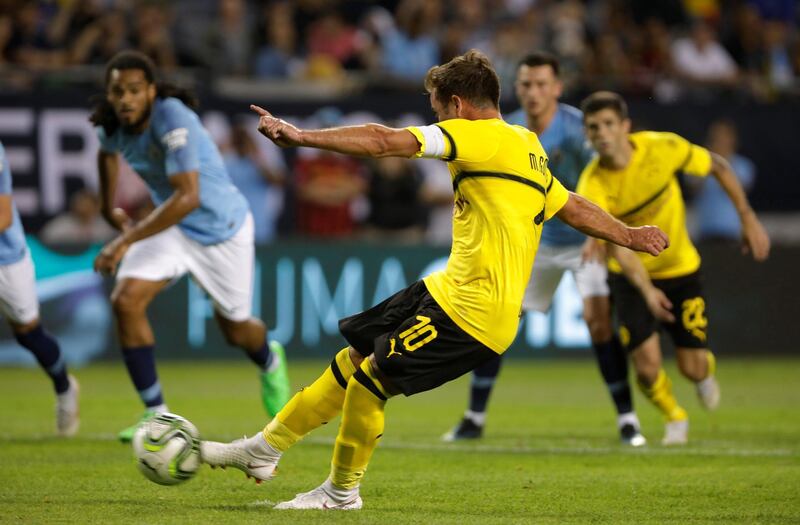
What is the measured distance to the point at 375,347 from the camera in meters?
6.30

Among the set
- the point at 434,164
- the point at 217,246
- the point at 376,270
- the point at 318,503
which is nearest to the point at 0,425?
the point at 217,246

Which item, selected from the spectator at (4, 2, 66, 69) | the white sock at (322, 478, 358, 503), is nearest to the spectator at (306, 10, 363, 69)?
the spectator at (4, 2, 66, 69)

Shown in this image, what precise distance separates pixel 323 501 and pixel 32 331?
3.60 m

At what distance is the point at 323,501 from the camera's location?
6.46 meters

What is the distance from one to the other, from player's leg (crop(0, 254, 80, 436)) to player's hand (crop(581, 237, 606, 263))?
12.0ft

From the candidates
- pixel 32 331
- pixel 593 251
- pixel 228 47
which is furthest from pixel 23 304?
pixel 228 47

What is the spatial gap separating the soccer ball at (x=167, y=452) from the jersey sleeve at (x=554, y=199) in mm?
1997

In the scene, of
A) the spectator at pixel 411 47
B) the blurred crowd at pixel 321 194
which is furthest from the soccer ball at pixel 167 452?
the spectator at pixel 411 47

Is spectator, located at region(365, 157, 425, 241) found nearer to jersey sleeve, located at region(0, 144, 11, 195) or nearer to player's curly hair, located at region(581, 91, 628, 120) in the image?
player's curly hair, located at region(581, 91, 628, 120)

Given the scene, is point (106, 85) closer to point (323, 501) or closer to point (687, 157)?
point (323, 501)

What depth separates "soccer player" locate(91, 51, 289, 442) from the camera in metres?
8.84

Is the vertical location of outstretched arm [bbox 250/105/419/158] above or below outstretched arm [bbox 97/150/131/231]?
above

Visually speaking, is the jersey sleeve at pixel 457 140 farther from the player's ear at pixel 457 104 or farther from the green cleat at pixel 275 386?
the green cleat at pixel 275 386

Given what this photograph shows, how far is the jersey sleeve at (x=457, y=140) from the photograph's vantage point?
5.89 m
